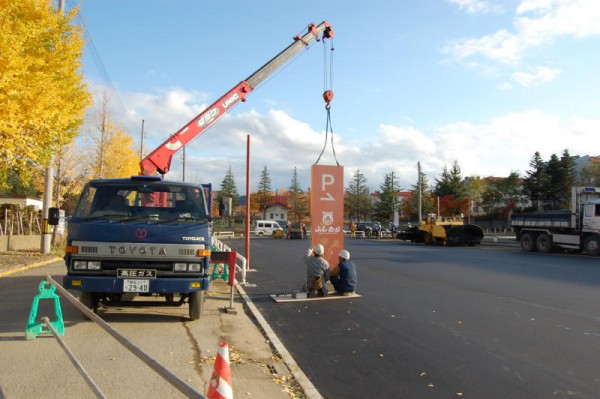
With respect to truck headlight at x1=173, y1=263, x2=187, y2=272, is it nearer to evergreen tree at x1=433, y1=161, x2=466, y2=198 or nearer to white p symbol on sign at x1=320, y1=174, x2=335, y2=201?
white p symbol on sign at x1=320, y1=174, x2=335, y2=201

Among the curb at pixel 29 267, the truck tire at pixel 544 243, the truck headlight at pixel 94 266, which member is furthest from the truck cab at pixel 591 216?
the curb at pixel 29 267

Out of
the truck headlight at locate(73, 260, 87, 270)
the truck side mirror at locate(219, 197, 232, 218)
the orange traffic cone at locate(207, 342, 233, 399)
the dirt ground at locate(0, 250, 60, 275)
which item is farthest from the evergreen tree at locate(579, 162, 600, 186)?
the orange traffic cone at locate(207, 342, 233, 399)

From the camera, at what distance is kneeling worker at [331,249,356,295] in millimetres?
10602

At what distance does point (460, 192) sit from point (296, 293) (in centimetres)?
6297

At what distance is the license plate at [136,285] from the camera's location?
6766 millimetres

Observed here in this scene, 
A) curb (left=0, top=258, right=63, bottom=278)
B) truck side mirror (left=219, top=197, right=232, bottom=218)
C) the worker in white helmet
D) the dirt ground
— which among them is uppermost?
truck side mirror (left=219, top=197, right=232, bottom=218)

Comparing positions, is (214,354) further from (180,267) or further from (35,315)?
(35,315)

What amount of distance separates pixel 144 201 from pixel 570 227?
922 inches

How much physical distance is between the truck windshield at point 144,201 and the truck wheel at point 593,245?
22.0 meters

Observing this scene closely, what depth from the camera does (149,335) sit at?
6711mm

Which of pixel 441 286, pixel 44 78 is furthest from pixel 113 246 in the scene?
pixel 441 286

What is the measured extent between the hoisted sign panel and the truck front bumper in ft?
16.0

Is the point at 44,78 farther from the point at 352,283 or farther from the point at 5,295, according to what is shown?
the point at 352,283

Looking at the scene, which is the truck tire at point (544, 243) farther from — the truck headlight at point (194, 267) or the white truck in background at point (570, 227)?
the truck headlight at point (194, 267)
